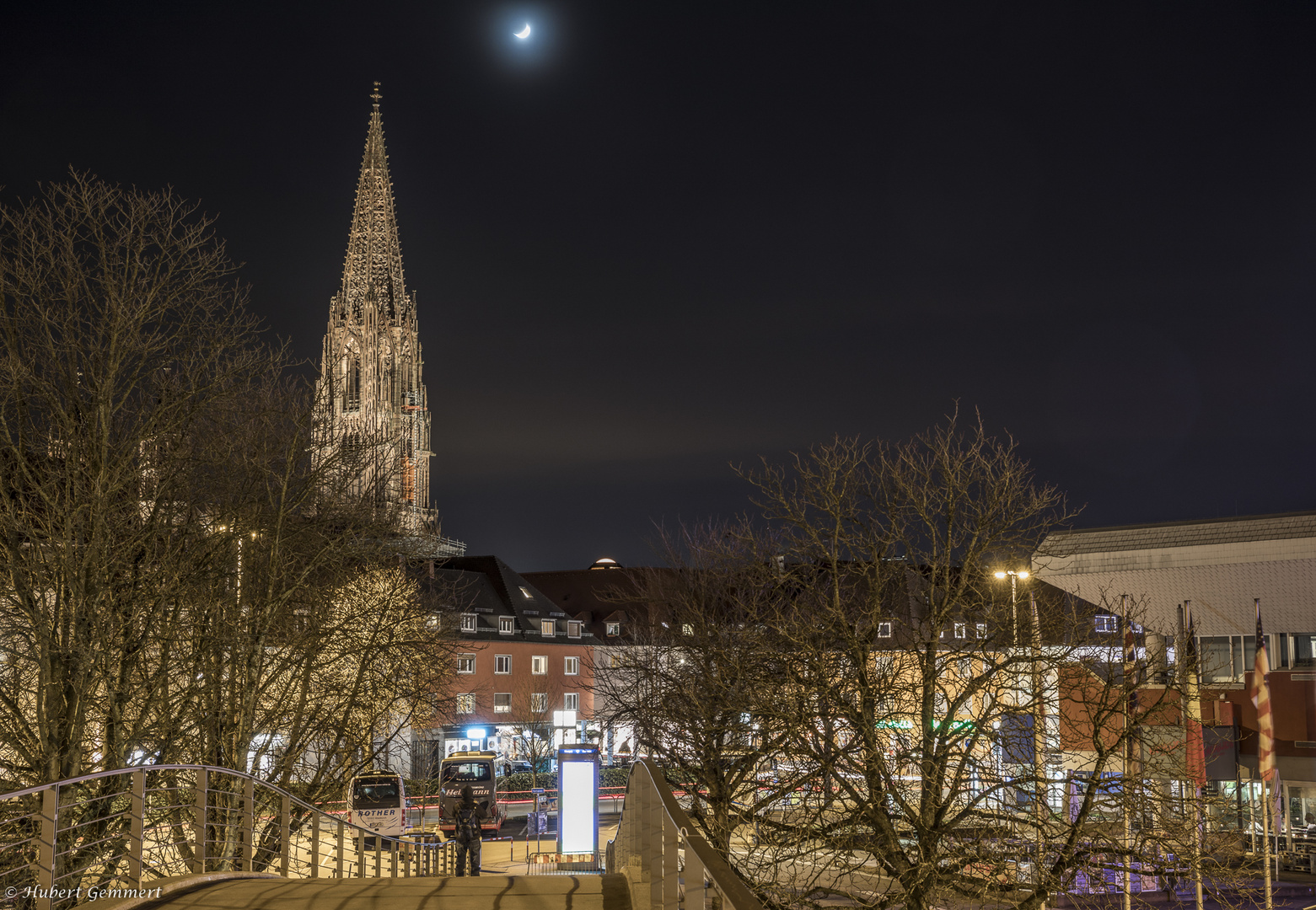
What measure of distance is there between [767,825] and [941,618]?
4.46m

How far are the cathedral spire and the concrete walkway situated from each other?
4386 inches

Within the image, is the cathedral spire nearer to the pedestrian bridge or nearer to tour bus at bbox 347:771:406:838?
tour bus at bbox 347:771:406:838

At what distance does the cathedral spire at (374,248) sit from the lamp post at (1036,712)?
104 metres

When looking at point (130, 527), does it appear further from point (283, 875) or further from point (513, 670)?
point (513, 670)

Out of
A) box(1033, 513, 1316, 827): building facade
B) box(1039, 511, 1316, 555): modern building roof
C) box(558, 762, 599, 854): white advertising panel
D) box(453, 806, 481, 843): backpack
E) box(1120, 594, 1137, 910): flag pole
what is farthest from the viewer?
box(1039, 511, 1316, 555): modern building roof

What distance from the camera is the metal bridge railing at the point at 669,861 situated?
3.89 metres

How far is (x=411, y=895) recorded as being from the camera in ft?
31.7

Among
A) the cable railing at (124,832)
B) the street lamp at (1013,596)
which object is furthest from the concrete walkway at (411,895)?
the street lamp at (1013,596)

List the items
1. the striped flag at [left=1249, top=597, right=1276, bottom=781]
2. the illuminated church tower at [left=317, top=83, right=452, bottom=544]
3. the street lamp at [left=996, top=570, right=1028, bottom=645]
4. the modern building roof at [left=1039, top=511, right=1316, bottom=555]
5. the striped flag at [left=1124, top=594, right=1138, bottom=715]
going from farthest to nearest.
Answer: the illuminated church tower at [left=317, top=83, right=452, bottom=544], the modern building roof at [left=1039, top=511, right=1316, bottom=555], the striped flag at [left=1249, top=597, right=1276, bottom=781], the street lamp at [left=996, top=570, right=1028, bottom=645], the striped flag at [left=1124, top=594, right=1138, bottom=715]

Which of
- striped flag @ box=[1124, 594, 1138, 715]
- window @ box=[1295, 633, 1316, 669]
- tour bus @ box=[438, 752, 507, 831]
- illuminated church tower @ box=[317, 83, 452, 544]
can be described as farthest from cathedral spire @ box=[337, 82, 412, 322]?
striped flag @ box=[1124, 594, 1138, 715]

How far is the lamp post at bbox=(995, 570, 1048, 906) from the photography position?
16719 mm

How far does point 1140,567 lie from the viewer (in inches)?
1658

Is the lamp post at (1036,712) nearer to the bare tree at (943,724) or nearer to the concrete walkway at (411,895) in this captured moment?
the bare tree at (943,724)

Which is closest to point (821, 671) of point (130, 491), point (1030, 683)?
point (1030, 683)
